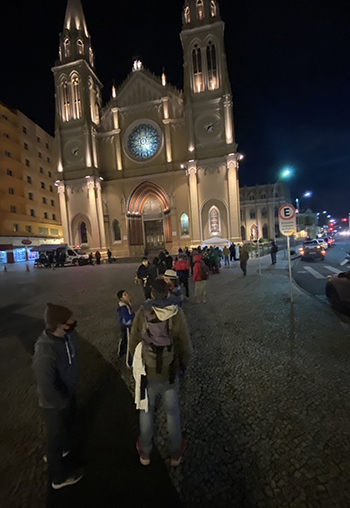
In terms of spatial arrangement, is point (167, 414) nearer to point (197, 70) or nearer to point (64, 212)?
point (64, 212)

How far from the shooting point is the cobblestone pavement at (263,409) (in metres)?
2.06

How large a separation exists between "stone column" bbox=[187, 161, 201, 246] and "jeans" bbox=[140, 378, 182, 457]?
25.5 meters

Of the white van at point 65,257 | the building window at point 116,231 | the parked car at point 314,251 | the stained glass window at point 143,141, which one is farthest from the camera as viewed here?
the building window at point 116,231

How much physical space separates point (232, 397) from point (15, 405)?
2.93 m

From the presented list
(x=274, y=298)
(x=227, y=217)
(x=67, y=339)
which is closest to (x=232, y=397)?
(x=67, y=339)

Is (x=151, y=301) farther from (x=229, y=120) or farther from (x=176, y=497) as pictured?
(x=229, y=120)

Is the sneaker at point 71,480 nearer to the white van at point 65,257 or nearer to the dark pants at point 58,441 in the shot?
the dark pants at point 58,441

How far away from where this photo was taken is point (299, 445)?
2.43 m

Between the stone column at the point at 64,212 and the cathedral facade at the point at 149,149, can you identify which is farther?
the stone column at the point at 64,212

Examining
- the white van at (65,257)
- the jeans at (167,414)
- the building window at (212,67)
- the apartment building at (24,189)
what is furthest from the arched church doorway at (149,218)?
the jeans at (167,414)

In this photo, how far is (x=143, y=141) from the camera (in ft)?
101

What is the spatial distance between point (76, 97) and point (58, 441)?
37.1 metres

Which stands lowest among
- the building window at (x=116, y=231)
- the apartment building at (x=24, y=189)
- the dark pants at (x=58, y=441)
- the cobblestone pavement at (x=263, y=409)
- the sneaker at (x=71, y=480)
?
the cobblestone pavement at (x=263, y=409)

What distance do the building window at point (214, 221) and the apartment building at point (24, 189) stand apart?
22.2 m
